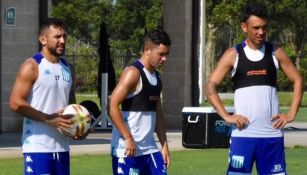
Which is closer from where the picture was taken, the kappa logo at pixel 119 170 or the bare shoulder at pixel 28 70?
the bare shoulder at pixel 28 70

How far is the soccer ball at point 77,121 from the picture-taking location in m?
8.15

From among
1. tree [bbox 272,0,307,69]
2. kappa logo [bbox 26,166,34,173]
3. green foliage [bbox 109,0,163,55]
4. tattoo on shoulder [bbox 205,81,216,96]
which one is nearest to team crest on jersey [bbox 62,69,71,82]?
kappa logo [bbox 26,166,34,173]

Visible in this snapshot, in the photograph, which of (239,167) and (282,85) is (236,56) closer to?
(239,167)

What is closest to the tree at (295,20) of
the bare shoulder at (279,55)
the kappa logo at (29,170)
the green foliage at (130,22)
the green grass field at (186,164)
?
the green foliage at (130,22)

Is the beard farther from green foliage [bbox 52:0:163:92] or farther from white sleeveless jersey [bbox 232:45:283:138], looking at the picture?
green foliage [bbox 52:0:163:92]

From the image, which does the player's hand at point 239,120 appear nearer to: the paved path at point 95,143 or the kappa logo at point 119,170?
the kappa logo at point 119,170

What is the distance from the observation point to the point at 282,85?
176ft

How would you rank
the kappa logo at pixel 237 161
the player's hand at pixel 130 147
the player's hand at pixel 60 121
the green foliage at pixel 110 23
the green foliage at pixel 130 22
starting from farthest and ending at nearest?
the green foliage at pixel 130 22 → the green foliage at pixel 110 23 → the kappa logo at pixel 237 161 → the player's hand at pixel 130 147 → the player's hand at pixel 60 121

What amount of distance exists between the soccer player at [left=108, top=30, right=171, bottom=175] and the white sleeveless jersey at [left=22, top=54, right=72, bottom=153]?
58cm

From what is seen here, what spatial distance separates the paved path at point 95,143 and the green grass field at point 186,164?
78cm

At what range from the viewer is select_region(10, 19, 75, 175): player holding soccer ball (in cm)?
815

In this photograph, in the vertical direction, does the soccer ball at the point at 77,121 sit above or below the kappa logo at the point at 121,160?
above

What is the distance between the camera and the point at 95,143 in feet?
64.9

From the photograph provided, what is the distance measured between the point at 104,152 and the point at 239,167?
9171 mm
